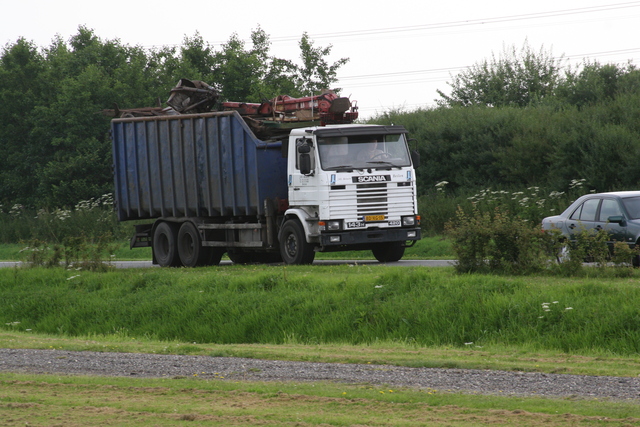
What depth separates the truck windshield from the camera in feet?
62.7

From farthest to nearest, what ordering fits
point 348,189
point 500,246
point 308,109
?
point 308,109 < point 348,189 < point 500,246

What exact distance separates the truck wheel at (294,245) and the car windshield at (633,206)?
660 cm

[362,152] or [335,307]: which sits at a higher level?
[362,152]

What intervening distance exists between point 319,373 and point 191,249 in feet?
44.7

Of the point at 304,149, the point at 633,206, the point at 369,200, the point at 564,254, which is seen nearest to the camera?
the point at 564,254

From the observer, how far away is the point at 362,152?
1938 centimetres

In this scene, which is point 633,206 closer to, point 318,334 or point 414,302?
point 414,302

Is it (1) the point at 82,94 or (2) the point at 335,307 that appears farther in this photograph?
(1) the point at 82,94

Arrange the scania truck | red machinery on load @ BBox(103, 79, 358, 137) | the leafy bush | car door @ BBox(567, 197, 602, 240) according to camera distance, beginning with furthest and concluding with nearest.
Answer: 1. red machinery on load @ BBox(103, 79, 358, 137)
2. the scania truck
3. car door @ BBox(567, 197, 602, 240)
4. the leafy bush

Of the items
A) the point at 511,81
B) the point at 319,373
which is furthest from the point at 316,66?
the point at 319,373

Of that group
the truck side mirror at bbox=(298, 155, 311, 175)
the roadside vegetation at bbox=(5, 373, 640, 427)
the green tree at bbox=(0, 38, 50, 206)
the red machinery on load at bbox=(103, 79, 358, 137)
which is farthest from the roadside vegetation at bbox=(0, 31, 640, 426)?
the green tree at bbox=(0, 38, 50, 206)

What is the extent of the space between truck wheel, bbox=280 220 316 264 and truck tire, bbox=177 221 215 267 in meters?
2.82

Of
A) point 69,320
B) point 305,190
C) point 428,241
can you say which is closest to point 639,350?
point 305,190

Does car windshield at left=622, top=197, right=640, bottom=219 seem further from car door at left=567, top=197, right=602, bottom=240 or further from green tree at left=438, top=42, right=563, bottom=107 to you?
green tree at left=438, top=42, right=563, bottom=107
